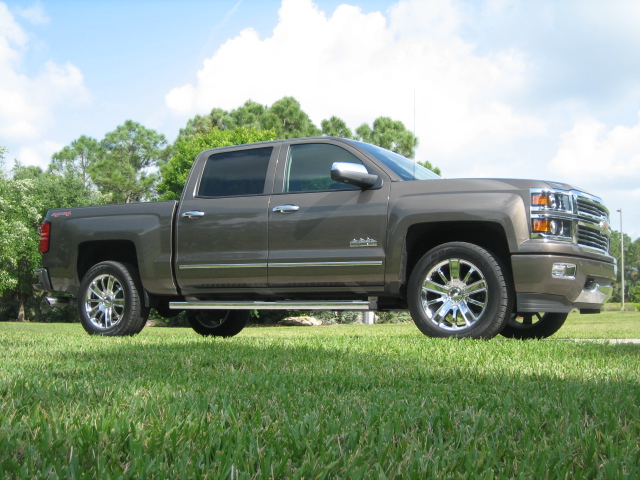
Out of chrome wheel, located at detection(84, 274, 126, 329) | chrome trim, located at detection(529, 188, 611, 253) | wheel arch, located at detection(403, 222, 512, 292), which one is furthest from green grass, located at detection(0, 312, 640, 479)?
chrome wheel, located at detection(84, 274, 126, 329)

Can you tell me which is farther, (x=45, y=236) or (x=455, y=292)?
(x=45, y=236)

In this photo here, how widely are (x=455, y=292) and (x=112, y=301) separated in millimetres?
4092

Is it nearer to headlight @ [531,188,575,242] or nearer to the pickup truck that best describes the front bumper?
the pickup truck

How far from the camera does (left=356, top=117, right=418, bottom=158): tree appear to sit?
39.1 m

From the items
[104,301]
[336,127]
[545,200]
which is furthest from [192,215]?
[336,127]

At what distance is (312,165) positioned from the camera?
23.7 ft

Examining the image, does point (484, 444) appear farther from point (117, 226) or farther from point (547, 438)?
point (117, 226)

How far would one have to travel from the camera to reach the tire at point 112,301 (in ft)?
25.8

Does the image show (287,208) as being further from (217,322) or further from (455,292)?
(217,322)

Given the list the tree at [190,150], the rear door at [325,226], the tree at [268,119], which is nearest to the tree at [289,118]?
the tree at [268,119]

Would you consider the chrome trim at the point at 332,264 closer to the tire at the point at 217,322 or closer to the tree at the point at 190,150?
the tire at the point at 217,322

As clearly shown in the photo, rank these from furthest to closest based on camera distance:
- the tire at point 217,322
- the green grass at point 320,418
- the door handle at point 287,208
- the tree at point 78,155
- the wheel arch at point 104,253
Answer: the tree at point 78,155
the tire at point 217,322
the wheel arch at point 104,253
the door handle at point 287,208
the green grass at point 320,418

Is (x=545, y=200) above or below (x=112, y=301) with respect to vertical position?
above

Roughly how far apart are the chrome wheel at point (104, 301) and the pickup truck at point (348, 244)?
1 centimetres
